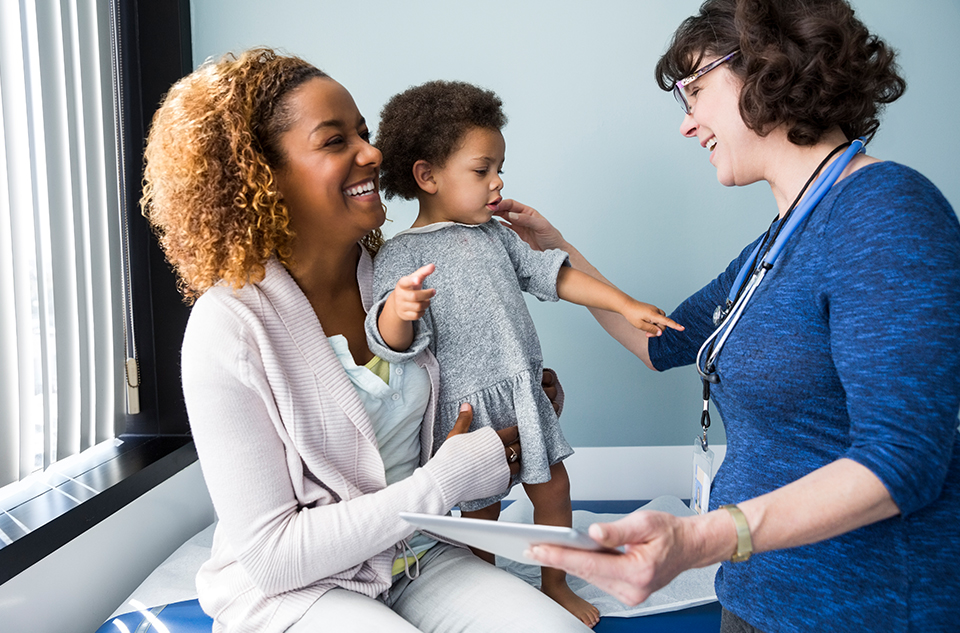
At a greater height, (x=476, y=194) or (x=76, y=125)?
(x=76, y=125)

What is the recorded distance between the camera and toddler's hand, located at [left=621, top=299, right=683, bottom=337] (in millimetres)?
1496

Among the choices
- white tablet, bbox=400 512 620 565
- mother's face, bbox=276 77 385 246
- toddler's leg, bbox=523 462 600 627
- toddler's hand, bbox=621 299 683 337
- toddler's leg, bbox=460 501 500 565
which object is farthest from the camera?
toddler's leg, bbox=460 501 500 565

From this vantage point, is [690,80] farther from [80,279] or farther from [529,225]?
[80,279]

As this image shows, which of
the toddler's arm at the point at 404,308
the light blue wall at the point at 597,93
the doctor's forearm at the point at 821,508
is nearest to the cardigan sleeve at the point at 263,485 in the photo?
the toddler's arm at the point at 404,308

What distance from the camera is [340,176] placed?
1350 millimetres

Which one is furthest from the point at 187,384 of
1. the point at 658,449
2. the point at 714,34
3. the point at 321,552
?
the point at 658,449

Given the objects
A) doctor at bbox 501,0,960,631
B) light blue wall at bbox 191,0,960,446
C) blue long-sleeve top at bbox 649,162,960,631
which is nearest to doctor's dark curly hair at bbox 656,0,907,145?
doctor at bbox 501,0,960,631

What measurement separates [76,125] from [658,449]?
2.29 m

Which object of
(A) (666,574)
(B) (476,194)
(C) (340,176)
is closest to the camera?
(A) (666,574)

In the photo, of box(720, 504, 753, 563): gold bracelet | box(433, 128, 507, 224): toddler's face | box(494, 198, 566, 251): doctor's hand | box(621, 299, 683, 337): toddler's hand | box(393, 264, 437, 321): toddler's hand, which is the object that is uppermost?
box(433, 128, 507, 224): toddler's face

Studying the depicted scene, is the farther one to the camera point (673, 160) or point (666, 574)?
point (673, 160)

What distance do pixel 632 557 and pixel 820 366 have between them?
1.41 ft

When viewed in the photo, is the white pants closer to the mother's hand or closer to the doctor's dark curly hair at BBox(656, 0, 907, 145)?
the mother's hand

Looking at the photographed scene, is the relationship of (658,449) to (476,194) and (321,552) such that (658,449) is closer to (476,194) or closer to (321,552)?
(476,194)
